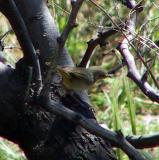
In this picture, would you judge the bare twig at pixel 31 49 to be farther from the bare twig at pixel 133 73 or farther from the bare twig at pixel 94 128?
the bare twig at pixel 133 73

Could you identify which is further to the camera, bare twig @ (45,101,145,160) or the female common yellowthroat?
the female common yellowthroat

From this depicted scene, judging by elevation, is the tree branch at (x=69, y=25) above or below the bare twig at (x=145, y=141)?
above

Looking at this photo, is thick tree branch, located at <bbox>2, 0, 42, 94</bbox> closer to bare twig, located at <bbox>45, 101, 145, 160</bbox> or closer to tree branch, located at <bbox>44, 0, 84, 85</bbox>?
bare twig, located at <bbox>45, 101, 145, 160</bbox>

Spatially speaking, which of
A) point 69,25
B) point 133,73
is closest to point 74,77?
point 133,73

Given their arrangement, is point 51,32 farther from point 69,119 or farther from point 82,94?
point 69,119

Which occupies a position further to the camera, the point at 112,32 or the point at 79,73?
the point at 79,73

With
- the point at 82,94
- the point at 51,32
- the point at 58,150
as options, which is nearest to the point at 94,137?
the point at 58,150

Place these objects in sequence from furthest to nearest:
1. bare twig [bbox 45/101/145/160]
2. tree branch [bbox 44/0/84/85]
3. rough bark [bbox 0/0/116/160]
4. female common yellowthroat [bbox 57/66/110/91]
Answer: female common yellowthroat [bbox 57/66/110/91], rough bark [bbox 0/0/116/160], bare twig [bbox 45/101/145/160], tree branch [bbox 44/0/84/85]

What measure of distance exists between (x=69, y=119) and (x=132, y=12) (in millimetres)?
420

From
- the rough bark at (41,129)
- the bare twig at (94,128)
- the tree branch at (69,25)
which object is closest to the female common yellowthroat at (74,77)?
the rough bark at (41,129)

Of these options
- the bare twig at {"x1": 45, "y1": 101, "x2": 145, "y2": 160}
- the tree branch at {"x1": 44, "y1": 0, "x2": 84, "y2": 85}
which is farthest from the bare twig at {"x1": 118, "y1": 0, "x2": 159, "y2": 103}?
the tree branch at {"x1": 44, "y1": 0, "x2": 84, "y2": 85}

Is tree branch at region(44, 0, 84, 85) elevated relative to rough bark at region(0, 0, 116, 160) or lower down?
elevated

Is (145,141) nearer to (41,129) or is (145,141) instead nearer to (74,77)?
(41,129)

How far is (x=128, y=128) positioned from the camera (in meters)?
3.91
